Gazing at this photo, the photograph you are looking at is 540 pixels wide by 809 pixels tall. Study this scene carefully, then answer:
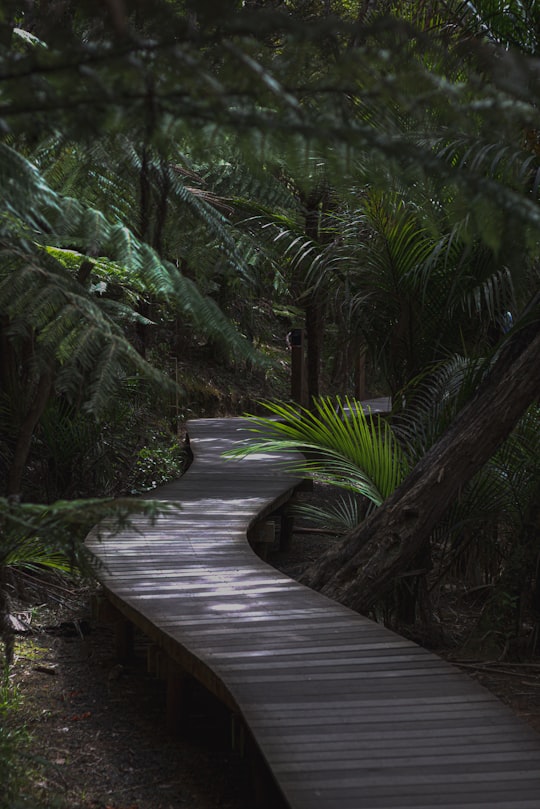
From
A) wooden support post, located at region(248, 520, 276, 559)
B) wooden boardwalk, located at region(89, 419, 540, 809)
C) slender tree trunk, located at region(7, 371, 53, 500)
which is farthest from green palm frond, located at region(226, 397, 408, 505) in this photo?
wooden support post, located at region(248, 520, 276, 559)

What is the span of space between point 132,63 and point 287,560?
301 inches

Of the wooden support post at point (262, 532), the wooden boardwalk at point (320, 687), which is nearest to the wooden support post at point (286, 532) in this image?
the wooden support post at point (262, 532)

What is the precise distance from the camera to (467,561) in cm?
593

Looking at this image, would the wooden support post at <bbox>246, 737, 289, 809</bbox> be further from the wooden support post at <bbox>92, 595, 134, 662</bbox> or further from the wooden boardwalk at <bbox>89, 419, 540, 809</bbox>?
the wooden support post at <bbox>92, 595, 134, 662</bbox>

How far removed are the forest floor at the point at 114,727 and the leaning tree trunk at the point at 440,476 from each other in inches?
30.0

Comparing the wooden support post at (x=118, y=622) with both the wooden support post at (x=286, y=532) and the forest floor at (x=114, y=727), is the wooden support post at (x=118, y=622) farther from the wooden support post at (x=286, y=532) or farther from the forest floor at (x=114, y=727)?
the wooden support post at (x=286, y=532)

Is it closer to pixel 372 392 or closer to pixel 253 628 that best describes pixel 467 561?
pixel 253 628

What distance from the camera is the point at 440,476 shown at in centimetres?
511

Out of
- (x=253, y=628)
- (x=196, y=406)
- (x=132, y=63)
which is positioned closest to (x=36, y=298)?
(x=132, y=63)

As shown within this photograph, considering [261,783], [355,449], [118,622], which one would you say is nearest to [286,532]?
[355,449]

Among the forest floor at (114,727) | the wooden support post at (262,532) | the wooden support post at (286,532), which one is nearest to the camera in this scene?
the forest floor at (114,727)

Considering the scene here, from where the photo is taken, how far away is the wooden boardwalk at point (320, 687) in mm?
2746

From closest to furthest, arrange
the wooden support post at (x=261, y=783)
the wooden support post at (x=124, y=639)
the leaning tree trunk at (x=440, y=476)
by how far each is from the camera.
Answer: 1. the wooden support post at (x=261, y=783)
2. the leaning tree trunk at (x=440, y=476)
3. the wooden support post at (x=124, y=639)

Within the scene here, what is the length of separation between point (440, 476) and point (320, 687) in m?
1.95
